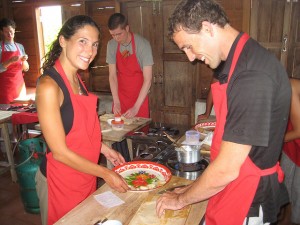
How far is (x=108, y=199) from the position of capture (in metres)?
1.51

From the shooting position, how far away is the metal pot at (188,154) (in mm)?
1839

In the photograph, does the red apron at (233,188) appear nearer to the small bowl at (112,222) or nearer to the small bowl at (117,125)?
the small bowl at (112,222)

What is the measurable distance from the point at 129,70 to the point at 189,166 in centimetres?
221

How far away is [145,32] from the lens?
4816 mm

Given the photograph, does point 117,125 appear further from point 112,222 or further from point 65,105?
point 112,222

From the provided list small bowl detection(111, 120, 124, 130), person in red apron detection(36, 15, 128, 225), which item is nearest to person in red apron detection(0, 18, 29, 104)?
small bowl detection(111, 120, 124, 130)

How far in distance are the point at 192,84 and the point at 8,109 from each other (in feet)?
9.23

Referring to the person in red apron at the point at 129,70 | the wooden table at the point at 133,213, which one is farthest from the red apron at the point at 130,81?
the wooden table at the point at 133,213

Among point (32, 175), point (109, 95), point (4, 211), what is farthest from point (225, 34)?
point (109, 95)

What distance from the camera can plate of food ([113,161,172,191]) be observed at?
165 centimetres

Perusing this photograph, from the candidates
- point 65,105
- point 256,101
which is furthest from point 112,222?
point 256,101

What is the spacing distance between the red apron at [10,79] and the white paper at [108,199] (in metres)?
3.76

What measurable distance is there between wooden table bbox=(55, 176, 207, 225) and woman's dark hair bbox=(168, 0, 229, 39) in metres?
0.85

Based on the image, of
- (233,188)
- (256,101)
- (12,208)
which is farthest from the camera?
(12,208)
